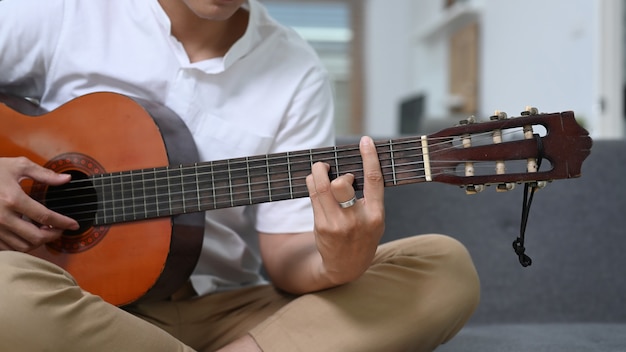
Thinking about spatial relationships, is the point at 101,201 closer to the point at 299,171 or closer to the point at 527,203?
the point at 299,171

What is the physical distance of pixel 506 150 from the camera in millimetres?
875

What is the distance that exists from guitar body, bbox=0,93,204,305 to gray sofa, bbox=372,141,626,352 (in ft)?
1.95

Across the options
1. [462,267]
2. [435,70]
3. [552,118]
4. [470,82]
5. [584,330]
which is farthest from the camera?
[435,70]

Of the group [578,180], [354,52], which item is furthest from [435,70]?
[578,180]

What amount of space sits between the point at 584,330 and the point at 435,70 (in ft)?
17.3

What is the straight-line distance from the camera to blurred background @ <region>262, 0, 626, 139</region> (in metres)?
3.36

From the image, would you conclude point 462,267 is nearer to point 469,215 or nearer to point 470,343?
point 470,343

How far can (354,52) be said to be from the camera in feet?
22.5

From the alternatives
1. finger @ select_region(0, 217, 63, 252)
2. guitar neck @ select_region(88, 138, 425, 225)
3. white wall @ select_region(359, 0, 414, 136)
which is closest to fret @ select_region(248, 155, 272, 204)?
guitar neck @ select_region(88, 138, 425, 225)

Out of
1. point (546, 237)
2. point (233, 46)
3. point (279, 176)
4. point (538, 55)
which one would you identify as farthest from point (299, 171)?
point (538, 55)

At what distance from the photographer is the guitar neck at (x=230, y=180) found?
0.92 meters

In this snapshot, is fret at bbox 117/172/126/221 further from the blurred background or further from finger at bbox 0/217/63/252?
the blurred background

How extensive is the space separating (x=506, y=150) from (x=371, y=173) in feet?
0.56

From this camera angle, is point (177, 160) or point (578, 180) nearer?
point (177, 160)
